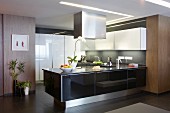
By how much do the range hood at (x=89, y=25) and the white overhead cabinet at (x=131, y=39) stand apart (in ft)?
3.42

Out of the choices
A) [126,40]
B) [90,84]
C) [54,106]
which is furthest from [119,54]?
[54,106]

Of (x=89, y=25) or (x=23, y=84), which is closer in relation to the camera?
(x=89, y=25)

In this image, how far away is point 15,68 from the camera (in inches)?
205

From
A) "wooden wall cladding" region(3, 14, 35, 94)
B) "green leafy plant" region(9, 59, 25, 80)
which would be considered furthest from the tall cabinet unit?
"green leafy plant" region(9, 59, 25, 80)

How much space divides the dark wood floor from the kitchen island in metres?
0.21

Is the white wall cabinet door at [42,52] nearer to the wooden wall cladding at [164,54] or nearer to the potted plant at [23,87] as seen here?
the potted plant at [23,87]

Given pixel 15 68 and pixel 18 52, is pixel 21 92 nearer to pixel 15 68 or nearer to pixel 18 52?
pixel 15 68

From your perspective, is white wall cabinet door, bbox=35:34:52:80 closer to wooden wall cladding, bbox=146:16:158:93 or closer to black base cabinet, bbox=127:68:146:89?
black base cabinet, bbox=127:68:146:89

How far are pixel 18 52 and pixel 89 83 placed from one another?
2724 millimetres

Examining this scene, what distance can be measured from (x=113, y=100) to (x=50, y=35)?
4.24 meters

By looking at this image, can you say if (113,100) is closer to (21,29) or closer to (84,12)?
(84,12)

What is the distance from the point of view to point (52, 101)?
14.5 feet

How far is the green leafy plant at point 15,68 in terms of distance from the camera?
506 cm

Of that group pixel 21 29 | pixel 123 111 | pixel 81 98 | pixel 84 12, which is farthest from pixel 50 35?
pixel 123 111
